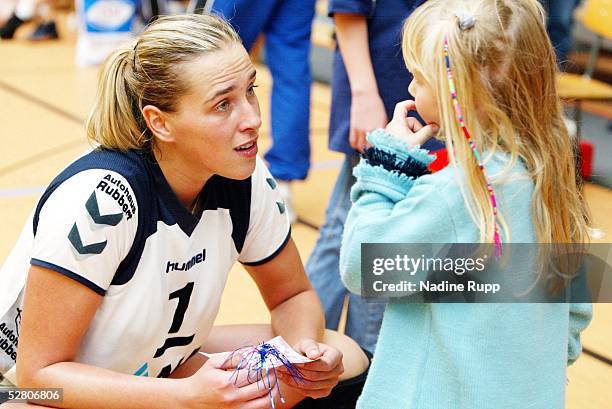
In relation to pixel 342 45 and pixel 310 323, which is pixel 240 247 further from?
pixel 342 45

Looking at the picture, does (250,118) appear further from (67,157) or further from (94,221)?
(67,157)

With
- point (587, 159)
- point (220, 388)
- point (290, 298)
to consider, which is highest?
point (220, 388)

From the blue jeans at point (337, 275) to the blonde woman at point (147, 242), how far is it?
56 centimetres

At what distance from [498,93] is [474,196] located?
18 cm

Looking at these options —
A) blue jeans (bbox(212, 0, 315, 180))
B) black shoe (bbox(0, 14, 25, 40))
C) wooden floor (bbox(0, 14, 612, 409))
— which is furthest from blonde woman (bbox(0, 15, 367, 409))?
black shoe (bbox(0, 14, 25, 40))

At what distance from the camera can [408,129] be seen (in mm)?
1700

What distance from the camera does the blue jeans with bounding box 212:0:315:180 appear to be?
3572 millimetres

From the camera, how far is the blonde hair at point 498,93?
1520mm

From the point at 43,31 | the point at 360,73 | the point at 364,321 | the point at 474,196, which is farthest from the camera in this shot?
the point at 43,31

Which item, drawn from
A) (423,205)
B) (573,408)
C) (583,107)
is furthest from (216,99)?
(583,107)

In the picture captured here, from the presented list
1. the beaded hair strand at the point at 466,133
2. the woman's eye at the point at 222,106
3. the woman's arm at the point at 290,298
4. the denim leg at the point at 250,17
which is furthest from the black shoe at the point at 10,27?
the beaded hair strand at the point at 466,133

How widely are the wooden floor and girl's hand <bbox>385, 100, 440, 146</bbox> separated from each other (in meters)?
0.80

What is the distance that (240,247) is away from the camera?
2076mm

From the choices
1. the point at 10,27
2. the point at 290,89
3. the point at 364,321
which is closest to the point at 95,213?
the point at 364,321
